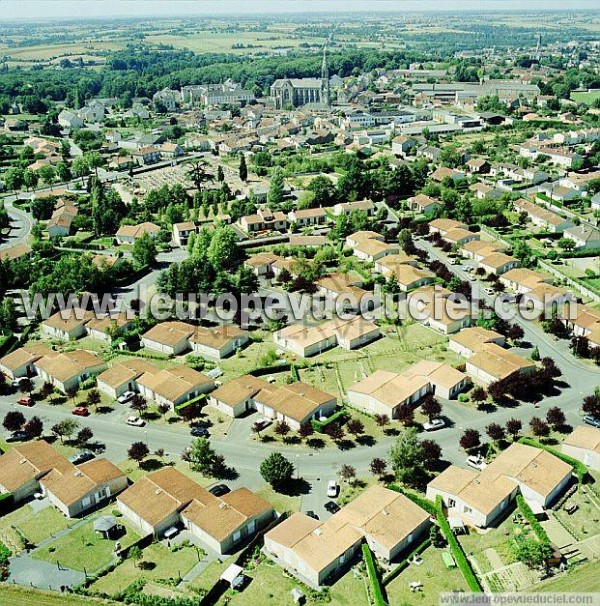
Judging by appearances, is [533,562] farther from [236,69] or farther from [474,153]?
[236,69]

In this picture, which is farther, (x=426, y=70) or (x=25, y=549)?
(x=426, y=70)

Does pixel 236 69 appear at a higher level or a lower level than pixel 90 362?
higher

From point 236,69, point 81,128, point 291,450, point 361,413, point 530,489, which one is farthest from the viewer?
point 236,69

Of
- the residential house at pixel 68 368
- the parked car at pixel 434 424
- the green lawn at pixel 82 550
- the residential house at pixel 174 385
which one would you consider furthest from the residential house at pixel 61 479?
the parked car at pixel 434 424

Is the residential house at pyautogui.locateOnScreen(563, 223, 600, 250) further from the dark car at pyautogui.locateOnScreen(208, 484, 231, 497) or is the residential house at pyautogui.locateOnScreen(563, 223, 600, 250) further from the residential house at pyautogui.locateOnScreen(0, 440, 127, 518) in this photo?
the residential house at pyautogui.locateOnScreen(0, 440, 127, 518)

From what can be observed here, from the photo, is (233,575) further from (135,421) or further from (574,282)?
(574,282)

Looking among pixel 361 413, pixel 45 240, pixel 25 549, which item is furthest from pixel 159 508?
pixel 45 240

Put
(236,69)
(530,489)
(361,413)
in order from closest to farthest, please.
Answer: (530,489)
(361,413)
(236,69)
